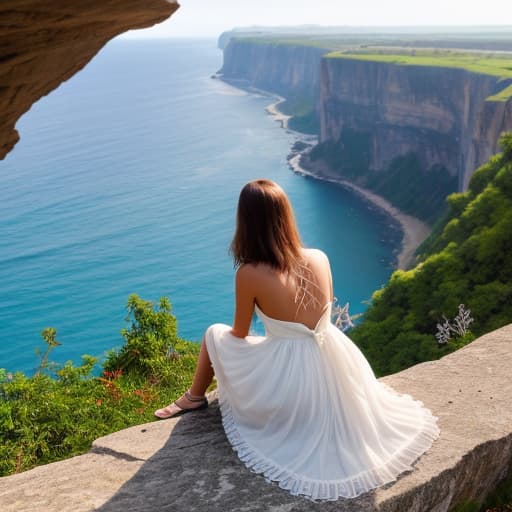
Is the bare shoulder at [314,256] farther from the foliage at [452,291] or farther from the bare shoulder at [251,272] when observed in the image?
the foliage at [452,291]

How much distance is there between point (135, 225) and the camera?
215 ft

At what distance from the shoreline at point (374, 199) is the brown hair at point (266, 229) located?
144 feet

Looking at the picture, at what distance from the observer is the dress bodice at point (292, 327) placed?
4.06 m

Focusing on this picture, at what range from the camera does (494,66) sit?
211ft

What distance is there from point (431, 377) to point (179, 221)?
63.1m

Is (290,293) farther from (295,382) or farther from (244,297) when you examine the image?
(295,382)

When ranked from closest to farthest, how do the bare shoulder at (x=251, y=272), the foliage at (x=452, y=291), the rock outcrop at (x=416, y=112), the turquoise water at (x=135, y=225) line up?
the bare shoulder at (x=251, y=272)
the foliage at (x=452, y=291)
the turquoise water at (x=135, y=225)
the rock outcrop at (x=416, y=112)

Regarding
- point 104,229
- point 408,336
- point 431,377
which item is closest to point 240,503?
point 431,377

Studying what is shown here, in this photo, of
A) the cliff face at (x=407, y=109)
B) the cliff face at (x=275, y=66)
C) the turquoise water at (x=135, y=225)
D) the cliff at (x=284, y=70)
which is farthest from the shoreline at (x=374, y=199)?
the cliff face at (x=275, y=66)

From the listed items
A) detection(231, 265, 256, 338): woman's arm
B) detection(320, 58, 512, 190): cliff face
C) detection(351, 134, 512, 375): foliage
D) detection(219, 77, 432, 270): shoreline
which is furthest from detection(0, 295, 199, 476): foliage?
detection(320, 58, 512, 190): cliff face

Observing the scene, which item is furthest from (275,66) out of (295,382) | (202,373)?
(295,382)

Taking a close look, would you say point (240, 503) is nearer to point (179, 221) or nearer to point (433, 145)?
point (179, 221)

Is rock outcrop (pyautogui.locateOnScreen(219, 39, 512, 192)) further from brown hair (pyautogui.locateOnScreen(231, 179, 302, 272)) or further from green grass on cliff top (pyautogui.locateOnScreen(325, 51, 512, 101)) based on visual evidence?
brown hair (pyautogui.locateOnScreen(231, 179, 302, 272))

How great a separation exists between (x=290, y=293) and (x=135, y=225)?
62.9m
